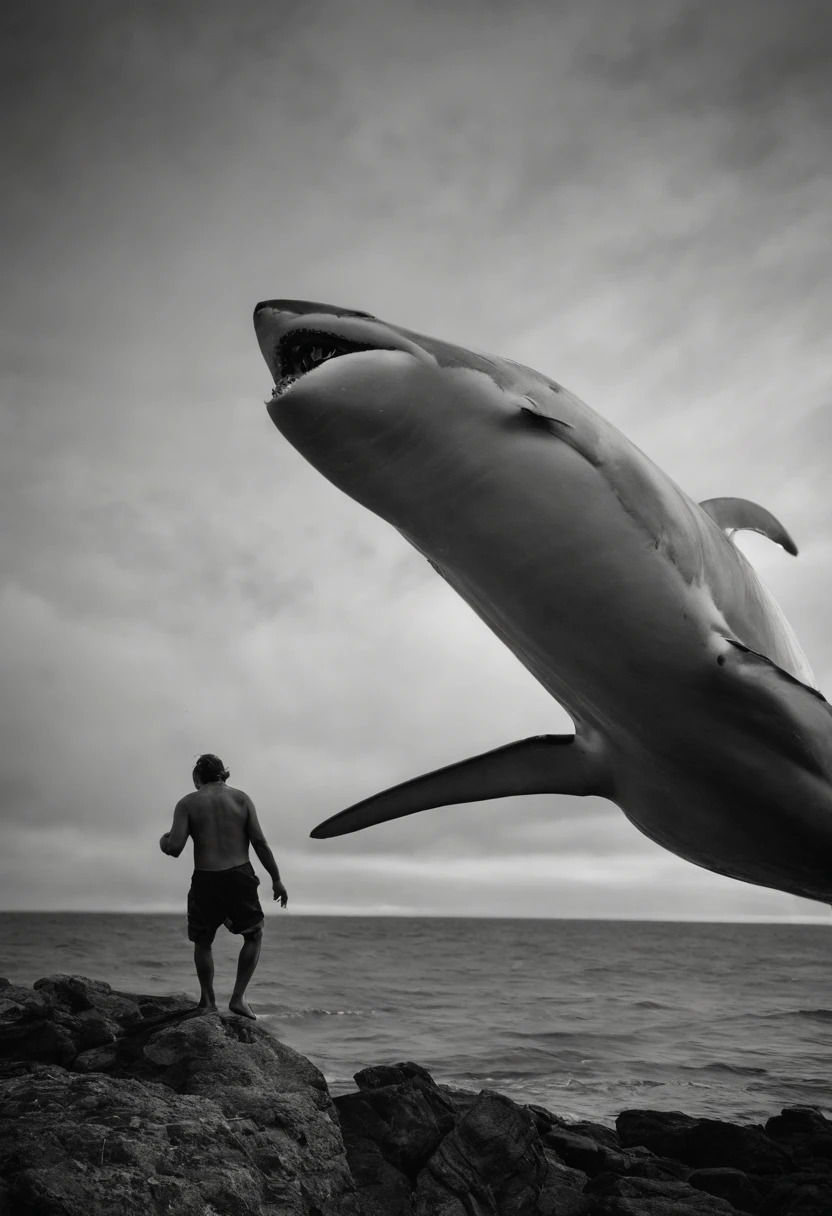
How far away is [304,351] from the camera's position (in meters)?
3.43

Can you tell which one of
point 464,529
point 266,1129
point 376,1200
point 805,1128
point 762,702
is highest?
point 464,529

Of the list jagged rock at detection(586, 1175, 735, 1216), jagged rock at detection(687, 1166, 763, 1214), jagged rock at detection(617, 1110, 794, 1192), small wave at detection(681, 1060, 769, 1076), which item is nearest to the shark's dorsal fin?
jagged rock at detection(586, 1175, 735, 1216)

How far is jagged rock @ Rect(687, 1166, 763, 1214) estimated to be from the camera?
702cm

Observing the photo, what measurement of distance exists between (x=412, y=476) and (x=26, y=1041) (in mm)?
5568

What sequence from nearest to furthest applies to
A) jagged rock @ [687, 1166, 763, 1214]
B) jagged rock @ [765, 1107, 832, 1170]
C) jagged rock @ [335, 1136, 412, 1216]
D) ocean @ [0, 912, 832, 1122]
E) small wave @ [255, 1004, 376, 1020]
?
jagged rock @ [335, 1136, 412, 1216] < jagged rock @ [687, 1166, 763, 1214] < jagged rock @ [765, 1107, 832, 1170] < ocean @ [0, 912, 832, 1122] < small wave @ [255, 1004, 376, 1020]

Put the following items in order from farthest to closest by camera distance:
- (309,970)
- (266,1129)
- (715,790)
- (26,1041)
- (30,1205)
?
(309,970) < (26,1041) < (266,1129) < (715,790) < (30,1205)

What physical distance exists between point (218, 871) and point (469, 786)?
301 cm

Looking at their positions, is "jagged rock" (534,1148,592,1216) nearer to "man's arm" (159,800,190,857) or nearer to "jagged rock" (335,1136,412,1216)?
"jagged rock" (335,1136,412,1216)

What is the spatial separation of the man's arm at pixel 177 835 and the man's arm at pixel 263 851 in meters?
0.54

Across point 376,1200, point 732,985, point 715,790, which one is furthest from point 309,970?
point 715,790

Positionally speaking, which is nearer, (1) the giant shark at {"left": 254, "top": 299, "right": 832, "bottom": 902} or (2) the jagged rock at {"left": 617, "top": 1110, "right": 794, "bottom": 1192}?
(1) the giant shark at {"left": 254, "top": 299, "right": 832, "bottom": 902}

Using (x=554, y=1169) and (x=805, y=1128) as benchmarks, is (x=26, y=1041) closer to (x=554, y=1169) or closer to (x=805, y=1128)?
(x=554, y=1169)

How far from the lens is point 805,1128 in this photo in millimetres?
8953

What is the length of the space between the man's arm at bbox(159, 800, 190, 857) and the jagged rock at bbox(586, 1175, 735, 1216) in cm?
416
